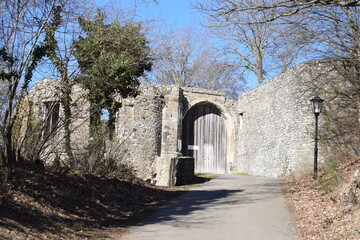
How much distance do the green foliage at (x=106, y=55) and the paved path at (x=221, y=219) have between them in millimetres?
3251

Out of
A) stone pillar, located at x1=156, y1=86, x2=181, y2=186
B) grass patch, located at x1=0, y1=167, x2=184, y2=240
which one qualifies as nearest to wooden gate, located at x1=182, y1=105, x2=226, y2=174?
stone pillar, located at x1=156, y1=86, x2=181, y2=186

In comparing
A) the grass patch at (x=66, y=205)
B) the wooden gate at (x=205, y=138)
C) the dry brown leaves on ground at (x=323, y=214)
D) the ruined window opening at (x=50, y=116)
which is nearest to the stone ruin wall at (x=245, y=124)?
the wooden gate at (x=205, y=138)

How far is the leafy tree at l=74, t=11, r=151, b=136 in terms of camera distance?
976 cm

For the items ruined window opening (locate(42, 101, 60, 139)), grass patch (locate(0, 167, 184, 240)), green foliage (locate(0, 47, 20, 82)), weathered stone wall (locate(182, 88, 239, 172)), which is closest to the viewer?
grass patch (locate(0, 167, 184, 240))

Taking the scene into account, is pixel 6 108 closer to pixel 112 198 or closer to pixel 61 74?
pixel 61 74

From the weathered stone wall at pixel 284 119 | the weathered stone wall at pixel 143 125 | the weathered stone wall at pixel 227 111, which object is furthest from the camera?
the weathered stone wall at pixel 227 111

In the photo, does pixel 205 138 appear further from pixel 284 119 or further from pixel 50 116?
pixel 50 116

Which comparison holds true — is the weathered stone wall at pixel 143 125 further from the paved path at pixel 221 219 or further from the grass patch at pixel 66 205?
the grass patch at pixel 66 205

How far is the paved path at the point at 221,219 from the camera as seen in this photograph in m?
6.80

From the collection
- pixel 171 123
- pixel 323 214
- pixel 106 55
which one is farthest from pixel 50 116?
pixel 171 123

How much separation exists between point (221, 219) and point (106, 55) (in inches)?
184

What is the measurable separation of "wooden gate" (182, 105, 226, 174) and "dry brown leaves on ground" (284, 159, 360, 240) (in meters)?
9.93

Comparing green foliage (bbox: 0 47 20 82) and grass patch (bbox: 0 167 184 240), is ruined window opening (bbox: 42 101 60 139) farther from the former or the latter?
green foliage (bbox: 0 47 20 82)

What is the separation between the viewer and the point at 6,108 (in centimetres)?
837
